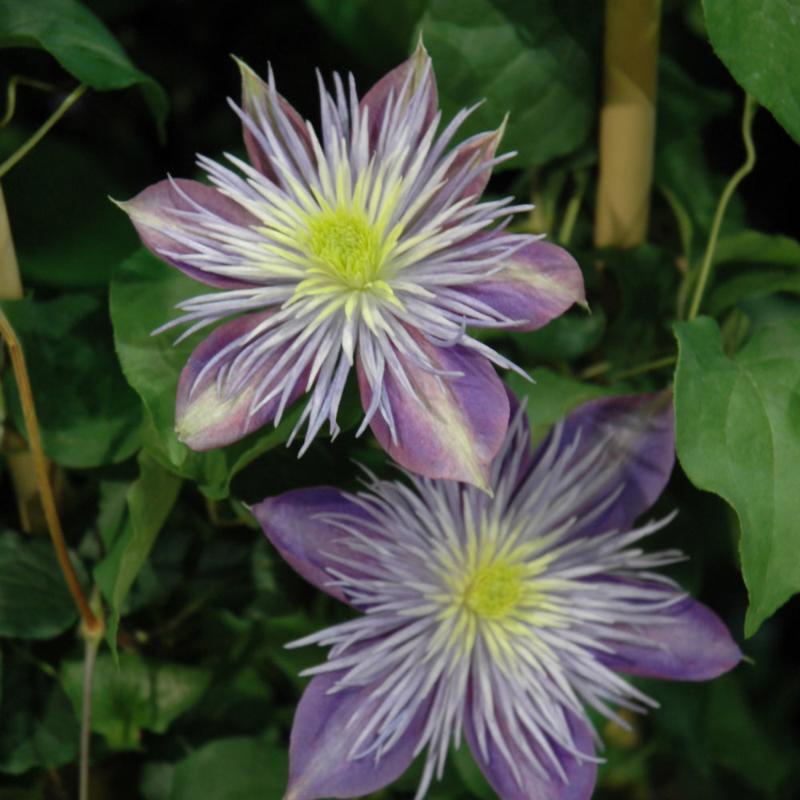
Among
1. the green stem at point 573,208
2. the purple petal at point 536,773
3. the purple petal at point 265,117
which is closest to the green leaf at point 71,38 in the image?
the purple petal at point 265,117

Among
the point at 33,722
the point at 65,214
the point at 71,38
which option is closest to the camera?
the point at 71,38

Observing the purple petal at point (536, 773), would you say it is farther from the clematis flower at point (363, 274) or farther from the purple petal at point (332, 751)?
the clematis flower at point (363, 274)

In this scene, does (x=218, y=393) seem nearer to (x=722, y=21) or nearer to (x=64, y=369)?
(x=64, y=369)

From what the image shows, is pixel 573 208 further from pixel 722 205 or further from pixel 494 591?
pixel 494 591

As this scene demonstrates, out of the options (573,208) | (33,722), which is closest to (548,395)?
(573,208)

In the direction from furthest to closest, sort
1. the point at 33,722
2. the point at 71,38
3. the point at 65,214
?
the point at 65,214 → the point at 33,722 → the point at 71,38

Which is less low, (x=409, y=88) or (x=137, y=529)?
→ (x=409, y=88)

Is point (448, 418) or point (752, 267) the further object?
point (752, 267)

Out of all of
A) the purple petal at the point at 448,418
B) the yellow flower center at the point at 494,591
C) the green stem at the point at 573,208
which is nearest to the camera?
the purple petal at the point at 448,418
